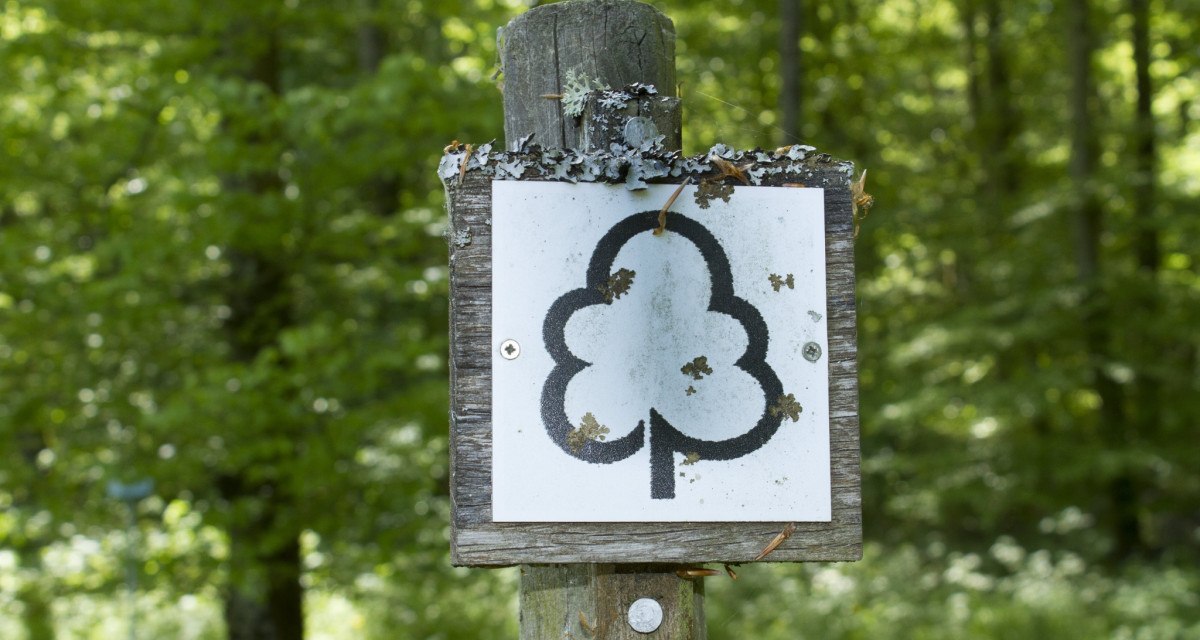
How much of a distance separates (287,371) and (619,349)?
311 centimetres

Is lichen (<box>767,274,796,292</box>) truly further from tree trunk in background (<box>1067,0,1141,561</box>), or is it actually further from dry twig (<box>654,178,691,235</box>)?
tree trunk in background (<box>1067,0,1141,561</box>)

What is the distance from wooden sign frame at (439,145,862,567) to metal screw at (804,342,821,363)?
0.02 metres

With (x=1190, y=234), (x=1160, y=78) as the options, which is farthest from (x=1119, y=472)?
(x=1160, y=78)

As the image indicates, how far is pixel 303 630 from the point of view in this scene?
17.1 ft

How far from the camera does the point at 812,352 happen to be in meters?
1.36

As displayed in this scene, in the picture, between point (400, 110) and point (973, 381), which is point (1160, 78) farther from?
point (400, 110)

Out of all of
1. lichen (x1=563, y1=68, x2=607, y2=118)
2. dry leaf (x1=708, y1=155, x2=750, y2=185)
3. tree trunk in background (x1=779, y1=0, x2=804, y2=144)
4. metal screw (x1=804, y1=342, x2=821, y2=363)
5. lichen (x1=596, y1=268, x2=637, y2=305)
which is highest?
tree trunk in background (x1=779, y1=0, x2=804, y2=144)

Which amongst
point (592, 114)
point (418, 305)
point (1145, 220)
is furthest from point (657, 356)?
point (1145, 220)

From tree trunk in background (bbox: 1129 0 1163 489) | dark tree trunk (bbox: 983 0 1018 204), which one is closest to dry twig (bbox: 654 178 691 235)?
tree trunk in background (bbox: 1129 0 1163 489)

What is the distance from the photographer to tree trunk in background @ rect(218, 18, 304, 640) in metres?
4.67

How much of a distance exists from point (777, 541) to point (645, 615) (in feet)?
0.72

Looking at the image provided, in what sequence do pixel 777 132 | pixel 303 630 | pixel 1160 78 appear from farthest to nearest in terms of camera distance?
pixel 1160 78 < pixel 303 630 < pixel 777 132

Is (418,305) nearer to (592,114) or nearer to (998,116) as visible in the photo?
(592,114)

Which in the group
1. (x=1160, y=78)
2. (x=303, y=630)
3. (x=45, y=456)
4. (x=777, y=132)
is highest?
(x=1160, y=78)
